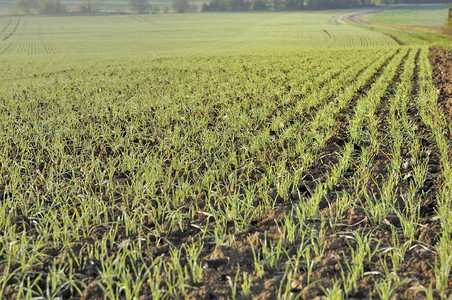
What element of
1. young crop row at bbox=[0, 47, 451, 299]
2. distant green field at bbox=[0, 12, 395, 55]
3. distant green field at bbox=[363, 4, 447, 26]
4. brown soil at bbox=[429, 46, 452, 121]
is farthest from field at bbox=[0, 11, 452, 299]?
distant green field at bbox=[363, 4, 447, 26]

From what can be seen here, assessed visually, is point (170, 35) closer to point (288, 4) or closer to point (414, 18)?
point (414, 18)

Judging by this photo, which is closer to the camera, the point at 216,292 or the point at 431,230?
the point at 216,292

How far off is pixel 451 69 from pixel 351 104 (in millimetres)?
7100

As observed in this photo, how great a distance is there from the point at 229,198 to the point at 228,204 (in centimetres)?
8

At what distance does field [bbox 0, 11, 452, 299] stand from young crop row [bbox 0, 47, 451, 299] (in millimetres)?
23

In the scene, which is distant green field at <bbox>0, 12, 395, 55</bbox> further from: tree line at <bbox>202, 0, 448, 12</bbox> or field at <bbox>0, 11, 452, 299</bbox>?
field at <bbox>0, 11, 452, 299</bbox>

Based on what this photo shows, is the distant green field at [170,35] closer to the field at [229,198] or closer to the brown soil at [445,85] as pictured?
the brown soil at [445,85]

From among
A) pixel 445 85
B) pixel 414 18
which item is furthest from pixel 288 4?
pixel 445 85

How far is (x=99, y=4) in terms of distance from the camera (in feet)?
434

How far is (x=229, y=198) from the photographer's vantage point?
A: 4246mm

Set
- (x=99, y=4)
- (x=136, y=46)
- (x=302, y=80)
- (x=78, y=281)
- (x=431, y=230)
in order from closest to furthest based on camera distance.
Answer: (x=78, y=281) < (x=431, y=230) < (x=302, y=80) < (x=136, y=46) < (x=99, y=4)

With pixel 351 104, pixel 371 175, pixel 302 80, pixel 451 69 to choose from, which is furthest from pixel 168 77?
pixel 371 175

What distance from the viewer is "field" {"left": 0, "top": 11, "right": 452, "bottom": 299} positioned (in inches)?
119

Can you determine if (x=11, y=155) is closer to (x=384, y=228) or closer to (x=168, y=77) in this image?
(x=384, y=228)
